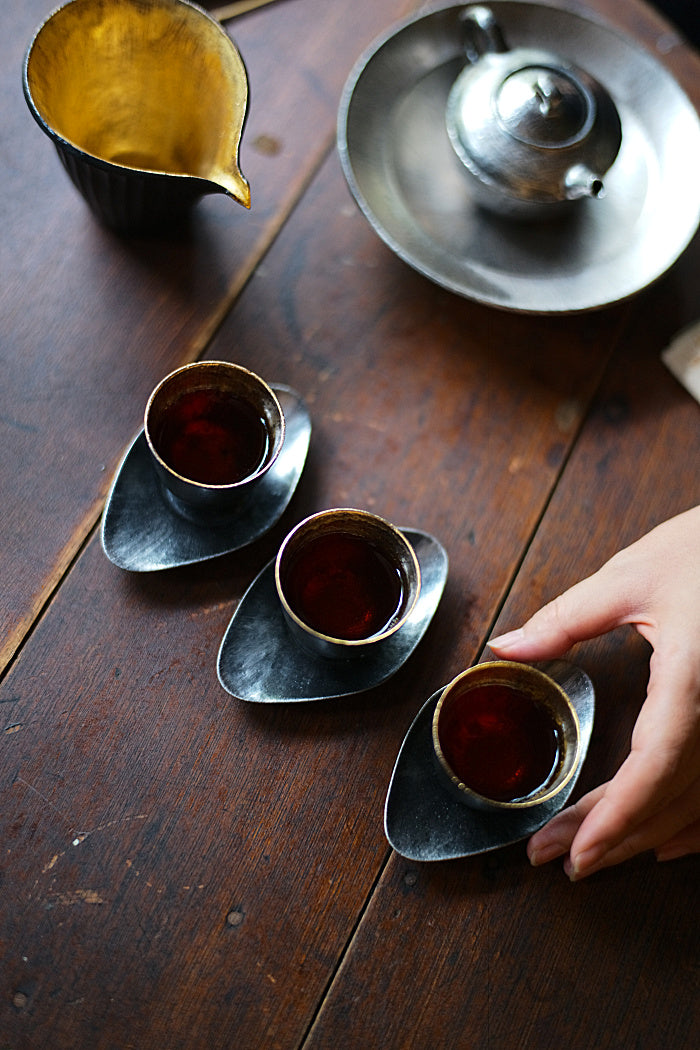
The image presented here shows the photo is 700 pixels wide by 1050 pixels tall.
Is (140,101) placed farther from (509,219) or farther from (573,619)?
(573,619)

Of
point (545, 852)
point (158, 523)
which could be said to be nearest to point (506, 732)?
point (545, 852)

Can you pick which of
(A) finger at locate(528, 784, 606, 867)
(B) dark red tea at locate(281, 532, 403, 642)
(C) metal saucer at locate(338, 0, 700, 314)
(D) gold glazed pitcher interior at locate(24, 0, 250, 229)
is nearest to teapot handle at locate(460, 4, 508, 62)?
(C) metal saucer at locate(338, 0, 700, 314)

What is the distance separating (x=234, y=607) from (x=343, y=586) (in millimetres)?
116

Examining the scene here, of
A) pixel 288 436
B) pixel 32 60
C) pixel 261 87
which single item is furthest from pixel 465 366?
pixel 32 60

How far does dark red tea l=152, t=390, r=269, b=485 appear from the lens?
0.89m

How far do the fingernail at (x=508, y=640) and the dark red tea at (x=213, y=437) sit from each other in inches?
11.9

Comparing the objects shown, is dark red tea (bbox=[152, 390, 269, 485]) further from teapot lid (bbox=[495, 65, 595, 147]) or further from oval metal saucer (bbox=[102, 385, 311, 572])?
teapot lid (bbox=[495, 65, 595, 147])

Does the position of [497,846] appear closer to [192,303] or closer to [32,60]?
[192,303]

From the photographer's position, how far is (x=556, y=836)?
0.85 meters

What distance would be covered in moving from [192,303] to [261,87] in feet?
1.07

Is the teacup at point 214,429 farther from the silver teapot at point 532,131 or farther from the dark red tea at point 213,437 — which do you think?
the silver teapot at point 532,131

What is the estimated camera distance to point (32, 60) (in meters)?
0.88

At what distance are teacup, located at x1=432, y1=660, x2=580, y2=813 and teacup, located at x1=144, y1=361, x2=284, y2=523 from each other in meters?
0.29

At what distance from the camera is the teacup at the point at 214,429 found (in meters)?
0.88
